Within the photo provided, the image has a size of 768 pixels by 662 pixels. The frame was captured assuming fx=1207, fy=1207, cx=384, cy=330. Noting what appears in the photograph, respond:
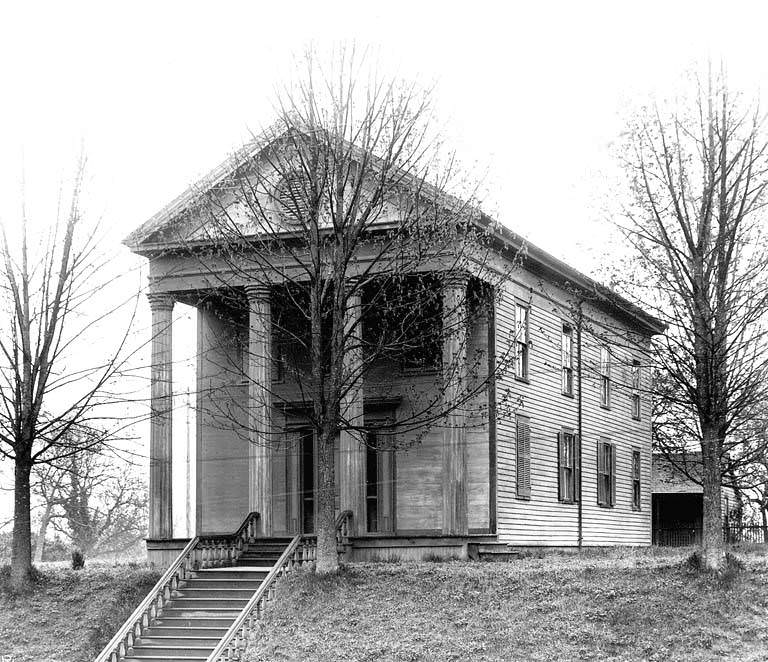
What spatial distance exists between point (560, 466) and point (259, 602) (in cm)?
1261

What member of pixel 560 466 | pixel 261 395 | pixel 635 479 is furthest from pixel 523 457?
pixel 635 479

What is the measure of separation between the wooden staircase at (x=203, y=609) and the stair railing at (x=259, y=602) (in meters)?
0.53

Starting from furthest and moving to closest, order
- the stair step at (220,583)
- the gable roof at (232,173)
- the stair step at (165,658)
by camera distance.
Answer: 1. the gable roof at (232,173)
2. the stair step at (220,583)
3. the stair step at (165,658)

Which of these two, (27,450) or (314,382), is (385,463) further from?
(27,450)

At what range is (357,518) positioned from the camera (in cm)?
2702

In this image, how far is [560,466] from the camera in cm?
3338

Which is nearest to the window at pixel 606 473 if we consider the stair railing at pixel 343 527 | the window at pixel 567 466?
the window at pixel 567 466

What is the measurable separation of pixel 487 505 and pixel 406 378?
3998 millimetres

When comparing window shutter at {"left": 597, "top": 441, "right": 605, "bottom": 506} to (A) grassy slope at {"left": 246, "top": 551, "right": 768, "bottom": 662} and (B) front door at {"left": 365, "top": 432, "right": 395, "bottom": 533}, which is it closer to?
(B) front door at {"left": 365, "top": 432, "right": 395, "bottom": 533}

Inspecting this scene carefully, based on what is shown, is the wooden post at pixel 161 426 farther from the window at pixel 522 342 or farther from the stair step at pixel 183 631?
the window at pixel 522 342

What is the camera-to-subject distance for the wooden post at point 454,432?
2614cm

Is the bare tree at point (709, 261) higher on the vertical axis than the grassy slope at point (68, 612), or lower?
higher

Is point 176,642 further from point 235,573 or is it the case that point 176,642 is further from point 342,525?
point 342,525

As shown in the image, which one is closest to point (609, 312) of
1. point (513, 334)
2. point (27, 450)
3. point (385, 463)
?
point (513, 334)
